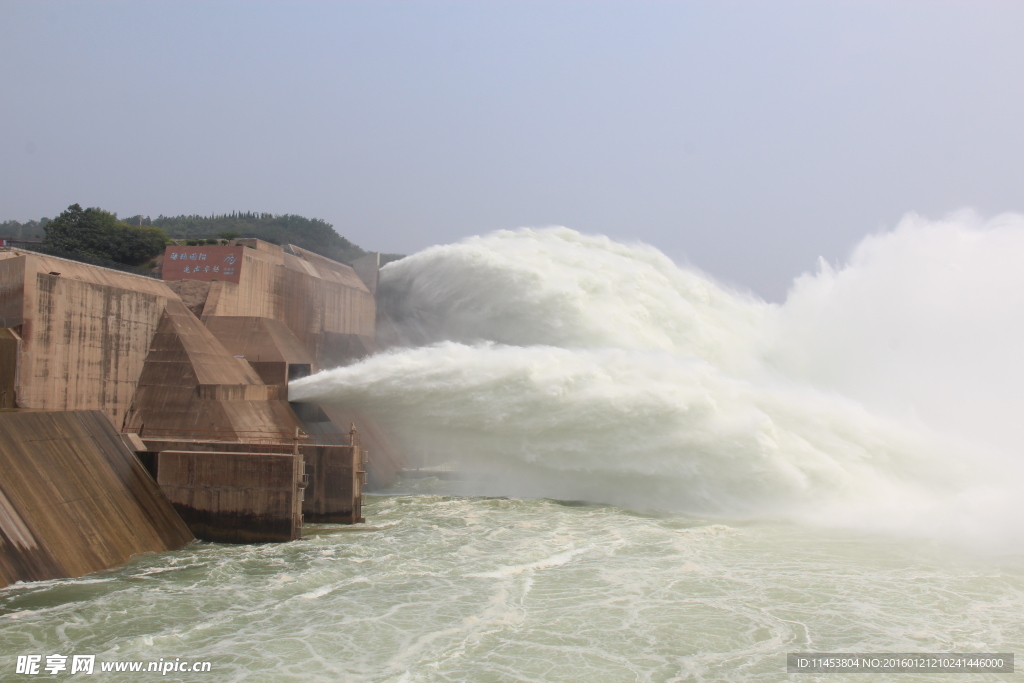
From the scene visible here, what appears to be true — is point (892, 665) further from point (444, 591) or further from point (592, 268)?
point (592, 268)

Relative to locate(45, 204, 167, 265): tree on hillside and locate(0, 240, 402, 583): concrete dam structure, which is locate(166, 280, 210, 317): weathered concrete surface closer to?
locate(0, 240, 402, 583): concrete dam structure

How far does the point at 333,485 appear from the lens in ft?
59.9

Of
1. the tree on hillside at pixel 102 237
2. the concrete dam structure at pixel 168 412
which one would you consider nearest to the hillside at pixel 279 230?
the tree on hillside at pixel 102 237

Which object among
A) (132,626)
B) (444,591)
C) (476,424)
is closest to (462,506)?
(476,424)

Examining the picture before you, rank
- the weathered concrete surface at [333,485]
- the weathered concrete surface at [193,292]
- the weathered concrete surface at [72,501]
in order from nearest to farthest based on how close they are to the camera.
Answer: the weathered concrete surface at [72,501] < the weathered concrete surface at [333,485] < the weathered concrete surface at [193,292]

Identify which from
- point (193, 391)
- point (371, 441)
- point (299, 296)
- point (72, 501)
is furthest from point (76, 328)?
point (299, 296)

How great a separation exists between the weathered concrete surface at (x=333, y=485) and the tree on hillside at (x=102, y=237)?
69.3ft

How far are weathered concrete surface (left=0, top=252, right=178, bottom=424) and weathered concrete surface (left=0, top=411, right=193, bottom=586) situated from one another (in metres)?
2.93

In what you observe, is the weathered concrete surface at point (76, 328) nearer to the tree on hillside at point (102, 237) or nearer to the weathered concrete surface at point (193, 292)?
the weathered concrete surface at point (193, 292)

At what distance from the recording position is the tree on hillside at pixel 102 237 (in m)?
35.2

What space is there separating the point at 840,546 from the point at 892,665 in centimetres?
654

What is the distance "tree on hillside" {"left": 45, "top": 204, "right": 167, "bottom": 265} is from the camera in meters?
35.2

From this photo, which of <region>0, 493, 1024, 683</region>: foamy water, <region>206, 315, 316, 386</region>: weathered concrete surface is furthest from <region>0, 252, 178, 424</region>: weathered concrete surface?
<region>0, 493, 1024, 683</region>: foamy water

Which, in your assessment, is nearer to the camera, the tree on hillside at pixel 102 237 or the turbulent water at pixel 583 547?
the turbulent water at pixel 583 547
